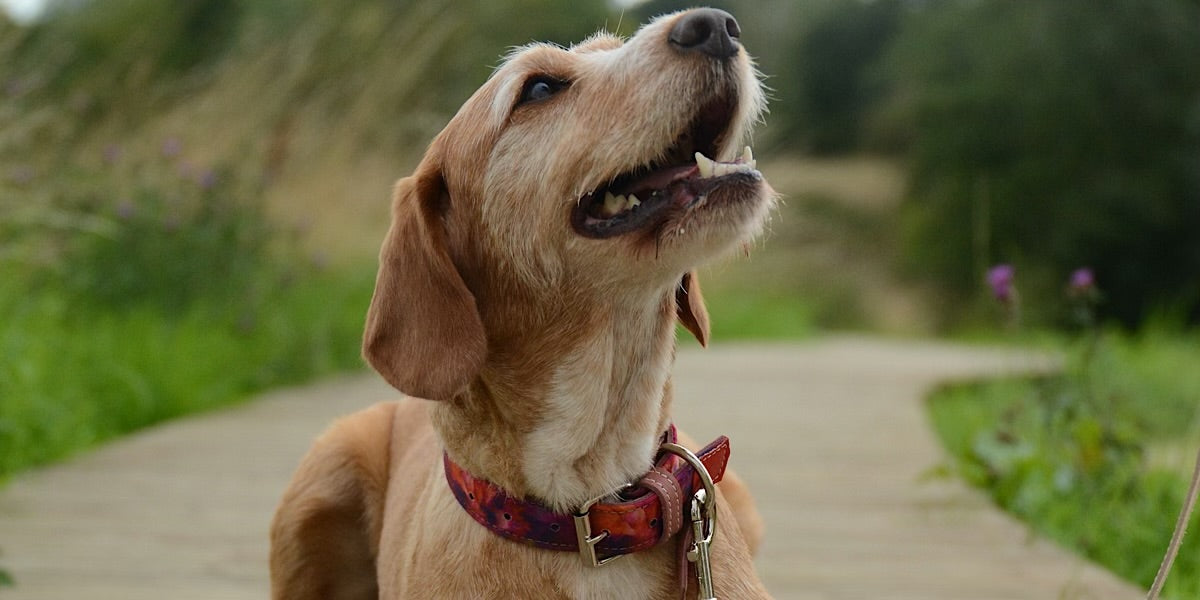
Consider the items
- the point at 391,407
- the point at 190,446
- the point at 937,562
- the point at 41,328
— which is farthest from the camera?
the point at 41,328

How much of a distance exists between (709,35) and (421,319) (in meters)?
0.76

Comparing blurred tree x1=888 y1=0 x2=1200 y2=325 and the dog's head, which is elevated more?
the dog's head

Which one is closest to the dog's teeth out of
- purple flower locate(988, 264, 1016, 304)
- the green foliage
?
purple flower locate(988, 264, 1016, 304)

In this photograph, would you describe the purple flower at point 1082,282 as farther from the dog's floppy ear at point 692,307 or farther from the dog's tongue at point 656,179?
the dog's tongue at point 656,179

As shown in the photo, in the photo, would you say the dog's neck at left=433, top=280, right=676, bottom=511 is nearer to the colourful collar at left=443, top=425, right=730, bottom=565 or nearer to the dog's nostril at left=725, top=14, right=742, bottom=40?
the colourful collar at left=443, top=425, right=730, bottom=565

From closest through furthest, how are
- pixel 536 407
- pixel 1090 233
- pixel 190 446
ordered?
pixel 536 407, pixel 190 446, pixel 1090 233

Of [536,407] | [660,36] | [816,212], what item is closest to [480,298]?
[536,407]

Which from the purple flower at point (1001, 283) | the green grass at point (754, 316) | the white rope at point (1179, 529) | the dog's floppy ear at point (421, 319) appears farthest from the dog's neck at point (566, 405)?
the green grass at point (754, 316)

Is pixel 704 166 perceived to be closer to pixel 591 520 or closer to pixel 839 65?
pixel 591 520

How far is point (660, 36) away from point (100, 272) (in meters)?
5.46

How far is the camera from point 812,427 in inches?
242

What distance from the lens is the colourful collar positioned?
6.68ft

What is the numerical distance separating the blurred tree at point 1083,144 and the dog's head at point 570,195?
18215mm

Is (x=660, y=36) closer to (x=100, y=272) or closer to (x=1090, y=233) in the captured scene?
(x=100, y=272)
